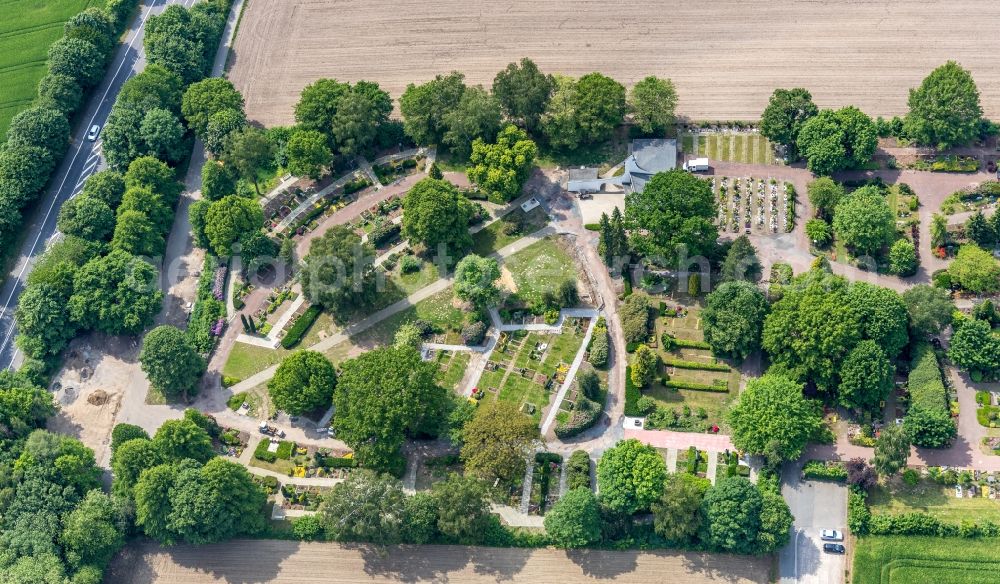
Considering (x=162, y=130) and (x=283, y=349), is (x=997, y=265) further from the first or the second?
(x=162, y=130)

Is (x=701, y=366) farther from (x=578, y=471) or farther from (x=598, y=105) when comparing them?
(x=598, y=105)

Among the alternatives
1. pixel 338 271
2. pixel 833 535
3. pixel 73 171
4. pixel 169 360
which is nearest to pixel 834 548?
pixel 833 535

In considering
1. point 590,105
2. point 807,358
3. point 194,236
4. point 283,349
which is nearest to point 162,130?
point 194,236

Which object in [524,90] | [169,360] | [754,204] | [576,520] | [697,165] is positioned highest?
[524,90]

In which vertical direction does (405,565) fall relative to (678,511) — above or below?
below

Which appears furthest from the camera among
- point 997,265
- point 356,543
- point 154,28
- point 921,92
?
point 154,28

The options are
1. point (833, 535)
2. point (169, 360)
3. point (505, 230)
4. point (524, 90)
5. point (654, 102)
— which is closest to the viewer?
point (833, 535)
